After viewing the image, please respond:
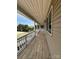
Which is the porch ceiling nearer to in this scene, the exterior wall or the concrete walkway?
the exterior wall

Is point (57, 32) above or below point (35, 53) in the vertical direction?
above

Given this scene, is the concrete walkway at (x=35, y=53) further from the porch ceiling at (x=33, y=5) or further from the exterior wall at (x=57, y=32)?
the exterior wall at (x=57, y=32)

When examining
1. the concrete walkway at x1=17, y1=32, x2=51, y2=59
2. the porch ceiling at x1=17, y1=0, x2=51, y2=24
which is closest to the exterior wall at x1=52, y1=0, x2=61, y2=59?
the porch ceiling at x1=17, y1=0, x2=51, y2=24

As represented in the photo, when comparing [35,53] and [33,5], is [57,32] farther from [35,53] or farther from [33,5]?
[35,53]

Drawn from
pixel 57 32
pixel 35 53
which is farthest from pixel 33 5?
pixel 57 32

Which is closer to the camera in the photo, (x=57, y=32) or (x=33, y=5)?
(x=57, y=32)

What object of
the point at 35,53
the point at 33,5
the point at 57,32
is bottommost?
the point at 35,53
